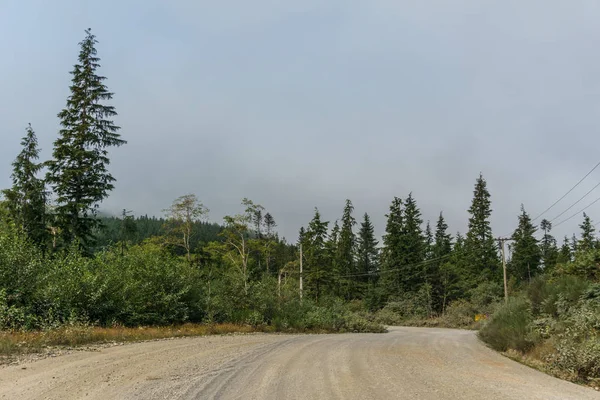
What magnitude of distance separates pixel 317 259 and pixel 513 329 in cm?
4699

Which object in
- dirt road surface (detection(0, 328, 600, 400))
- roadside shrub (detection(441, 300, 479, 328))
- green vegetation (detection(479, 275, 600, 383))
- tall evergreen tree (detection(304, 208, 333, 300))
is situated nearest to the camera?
dirt road surface (detection(0, 328, 600, 400))

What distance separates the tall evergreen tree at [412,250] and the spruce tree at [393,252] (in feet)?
2.25

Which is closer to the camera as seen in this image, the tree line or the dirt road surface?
the dirt road surface

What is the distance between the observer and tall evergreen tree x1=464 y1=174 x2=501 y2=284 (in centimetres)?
6640

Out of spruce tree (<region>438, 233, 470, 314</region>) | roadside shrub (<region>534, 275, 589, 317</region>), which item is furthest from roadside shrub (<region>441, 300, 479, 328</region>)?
roadside shrub (<region>534, 275, 589, 317</region>)

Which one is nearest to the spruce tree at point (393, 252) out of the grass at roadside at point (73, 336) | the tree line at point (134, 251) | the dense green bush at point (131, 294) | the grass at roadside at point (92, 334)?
the tree line at point (134, 251)

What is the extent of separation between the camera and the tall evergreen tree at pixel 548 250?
7646cm

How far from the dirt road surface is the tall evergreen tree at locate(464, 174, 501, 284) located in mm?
59431

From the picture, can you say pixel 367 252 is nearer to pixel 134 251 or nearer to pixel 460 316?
pixel 460 316

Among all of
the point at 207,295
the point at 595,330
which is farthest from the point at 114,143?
the point at 595,330

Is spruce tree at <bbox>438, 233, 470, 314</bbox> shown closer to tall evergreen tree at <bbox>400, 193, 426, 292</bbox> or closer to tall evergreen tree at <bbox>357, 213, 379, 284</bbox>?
tall evergreen tree at <bbox>400, 193, 426, 292</bbox>

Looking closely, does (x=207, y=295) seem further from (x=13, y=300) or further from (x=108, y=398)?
(x=108, y=398)

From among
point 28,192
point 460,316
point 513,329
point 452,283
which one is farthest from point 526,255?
point 28,192

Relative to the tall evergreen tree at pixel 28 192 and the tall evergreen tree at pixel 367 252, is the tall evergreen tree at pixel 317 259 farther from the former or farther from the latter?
the tall evergreen tree at pixel 28 192
